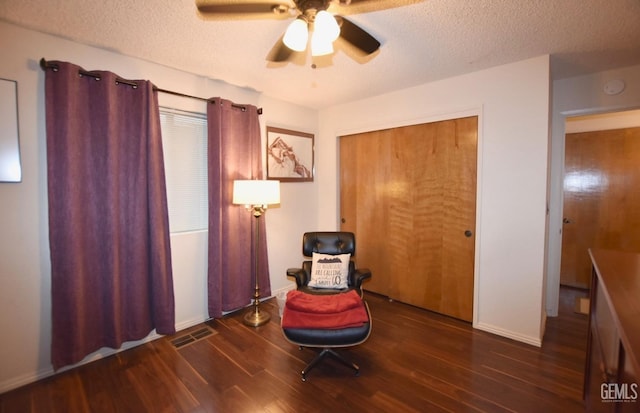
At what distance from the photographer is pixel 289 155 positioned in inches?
146

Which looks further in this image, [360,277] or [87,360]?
[360,277]

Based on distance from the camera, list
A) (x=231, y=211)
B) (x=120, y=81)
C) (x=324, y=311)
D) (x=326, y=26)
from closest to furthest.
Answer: (x=326, y=26) → (x=324, y=311) → (x=120, y=81) → (x=231, y=211)

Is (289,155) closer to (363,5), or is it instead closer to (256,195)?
(256,195)

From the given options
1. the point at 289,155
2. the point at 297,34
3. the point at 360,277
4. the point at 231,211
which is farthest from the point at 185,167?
the point at 360,277

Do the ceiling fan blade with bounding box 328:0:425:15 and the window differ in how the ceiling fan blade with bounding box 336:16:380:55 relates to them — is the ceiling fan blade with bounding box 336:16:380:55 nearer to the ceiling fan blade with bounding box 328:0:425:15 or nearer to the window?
the ceiling fan blade with bounding box 328:0:425:15

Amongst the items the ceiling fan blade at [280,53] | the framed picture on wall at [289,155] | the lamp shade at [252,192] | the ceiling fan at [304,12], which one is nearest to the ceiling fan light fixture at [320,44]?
the ceiling fan at [304,12]

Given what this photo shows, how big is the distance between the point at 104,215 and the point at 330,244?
201 cm

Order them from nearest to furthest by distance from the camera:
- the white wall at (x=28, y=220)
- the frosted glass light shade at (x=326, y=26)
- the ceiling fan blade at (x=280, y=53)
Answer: the frosted glass light shade at (x=326, y=26), the ceiling fan blade at (x=280, y=53), the white wall at (x=28, y=220)

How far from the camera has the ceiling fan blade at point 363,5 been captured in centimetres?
133

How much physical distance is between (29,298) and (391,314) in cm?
311

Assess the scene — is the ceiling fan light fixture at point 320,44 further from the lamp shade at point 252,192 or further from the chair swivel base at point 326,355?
the chair swivel base at point 326,355

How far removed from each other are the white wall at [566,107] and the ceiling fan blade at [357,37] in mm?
2457

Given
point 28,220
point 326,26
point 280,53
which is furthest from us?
point 28,220

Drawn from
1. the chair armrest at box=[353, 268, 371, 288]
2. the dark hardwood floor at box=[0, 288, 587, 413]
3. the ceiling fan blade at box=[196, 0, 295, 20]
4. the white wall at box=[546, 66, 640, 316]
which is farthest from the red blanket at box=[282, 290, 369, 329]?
the white wall at box=[546, 66, 640, 316]
